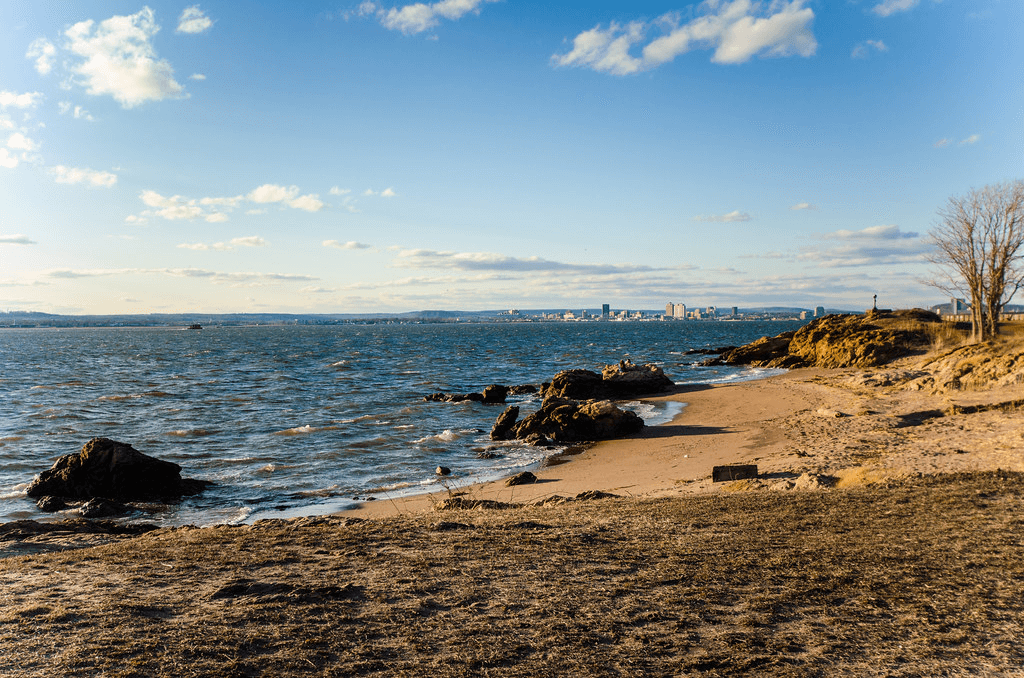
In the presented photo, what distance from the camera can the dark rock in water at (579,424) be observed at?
2241cm

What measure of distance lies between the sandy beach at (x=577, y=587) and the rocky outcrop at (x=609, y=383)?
69.6 ft

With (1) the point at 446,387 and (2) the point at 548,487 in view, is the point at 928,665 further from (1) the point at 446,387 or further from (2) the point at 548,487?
(1) the point at 446,387

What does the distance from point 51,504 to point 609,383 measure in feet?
87.9

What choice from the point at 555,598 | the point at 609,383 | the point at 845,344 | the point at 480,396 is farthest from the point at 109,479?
the point at 845,344

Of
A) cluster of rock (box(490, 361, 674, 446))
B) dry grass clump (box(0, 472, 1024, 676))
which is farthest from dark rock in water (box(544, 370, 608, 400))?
dry grass clump (box(0, 472, 1024, 676))

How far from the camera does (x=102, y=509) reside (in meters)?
Answer: 13.5

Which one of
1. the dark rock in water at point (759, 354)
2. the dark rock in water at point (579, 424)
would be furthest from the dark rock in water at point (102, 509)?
the dark rock in water at point (759, 354)

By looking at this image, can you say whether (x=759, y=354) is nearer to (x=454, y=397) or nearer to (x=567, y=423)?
(x=454, y=397)

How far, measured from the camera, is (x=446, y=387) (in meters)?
41.0

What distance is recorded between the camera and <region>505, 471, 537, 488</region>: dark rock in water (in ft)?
51.9

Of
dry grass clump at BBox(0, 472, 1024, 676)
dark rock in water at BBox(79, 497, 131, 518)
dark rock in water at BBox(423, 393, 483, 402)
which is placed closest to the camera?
dry grass clump at BBox(0, 472, 1024, 676)

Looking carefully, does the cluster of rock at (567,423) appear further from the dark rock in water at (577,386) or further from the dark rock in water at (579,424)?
the dark rock in water at (577,386)

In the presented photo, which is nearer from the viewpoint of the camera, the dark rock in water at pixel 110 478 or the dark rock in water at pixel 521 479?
the dark rock in water at pixel 110 478

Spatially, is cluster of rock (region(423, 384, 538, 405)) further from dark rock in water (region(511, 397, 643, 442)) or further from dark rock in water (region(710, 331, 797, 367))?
dark rock in water (region(710, 331, 797, 367))
